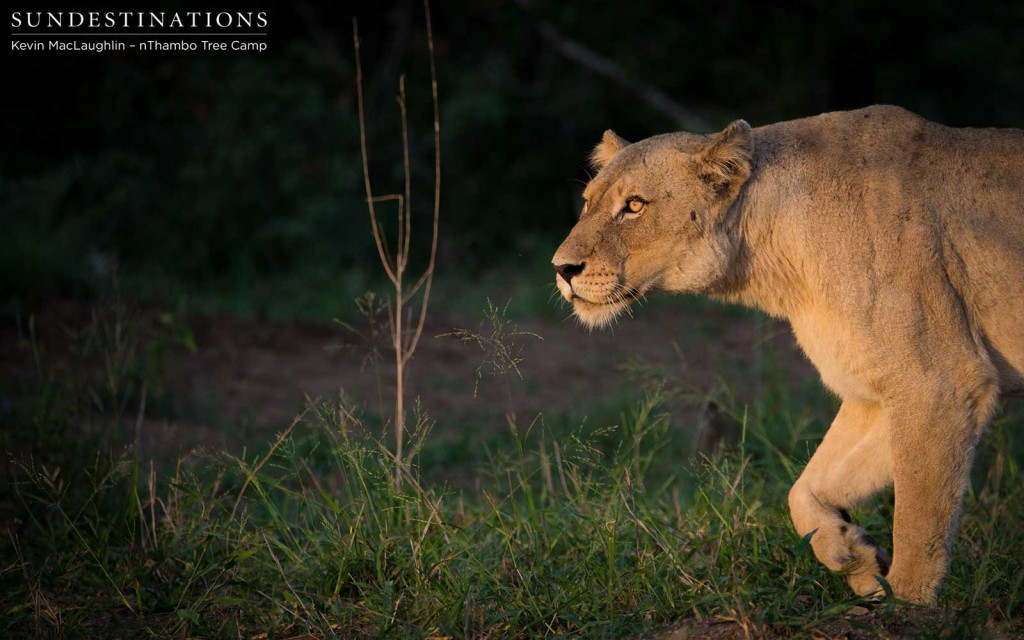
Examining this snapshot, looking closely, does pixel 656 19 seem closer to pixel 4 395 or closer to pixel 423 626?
pixel 4 395

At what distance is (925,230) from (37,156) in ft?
37.9

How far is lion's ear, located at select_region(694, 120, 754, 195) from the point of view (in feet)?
14.1

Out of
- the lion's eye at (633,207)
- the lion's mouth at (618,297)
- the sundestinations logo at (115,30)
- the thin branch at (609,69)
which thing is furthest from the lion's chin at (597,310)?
the thin branch at (609,69)

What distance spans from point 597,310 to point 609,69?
949 cm

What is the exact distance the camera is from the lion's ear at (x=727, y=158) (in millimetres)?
4285

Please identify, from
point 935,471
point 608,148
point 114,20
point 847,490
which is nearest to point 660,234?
point 608,148

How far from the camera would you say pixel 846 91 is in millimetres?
14031

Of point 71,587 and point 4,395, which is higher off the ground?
point 4,395

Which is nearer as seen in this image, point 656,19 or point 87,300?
point 87,300

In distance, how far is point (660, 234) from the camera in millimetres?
4402

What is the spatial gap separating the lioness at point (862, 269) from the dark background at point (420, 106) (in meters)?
6.99

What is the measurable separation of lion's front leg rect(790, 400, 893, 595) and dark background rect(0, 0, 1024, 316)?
7.18 meters

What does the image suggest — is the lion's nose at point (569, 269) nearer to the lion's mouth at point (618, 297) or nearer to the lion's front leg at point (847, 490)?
the lion's mouth at point (618, 297)

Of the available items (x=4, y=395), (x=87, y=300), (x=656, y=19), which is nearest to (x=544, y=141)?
(x=656, y=19)
